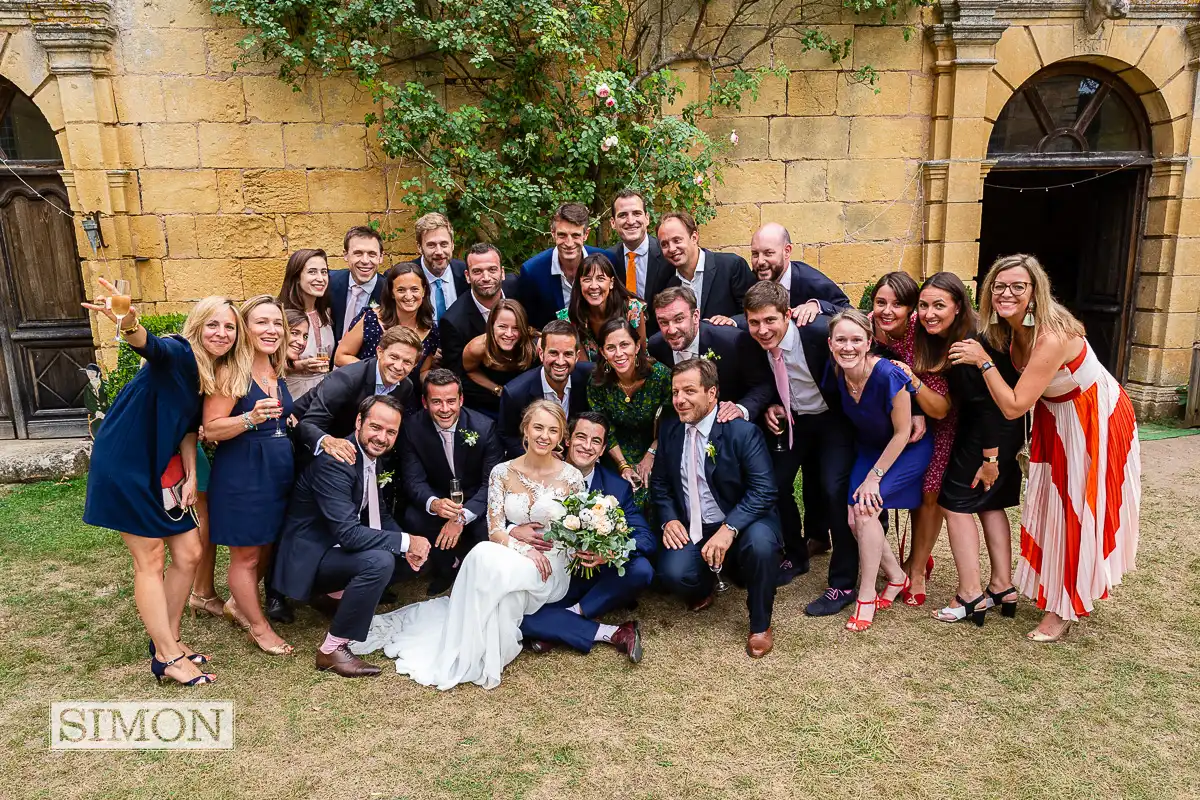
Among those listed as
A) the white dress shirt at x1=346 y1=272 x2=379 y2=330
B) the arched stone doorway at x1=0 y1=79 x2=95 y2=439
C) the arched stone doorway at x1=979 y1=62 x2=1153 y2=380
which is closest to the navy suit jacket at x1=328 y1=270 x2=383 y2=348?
the white dress shirt at x1=346 y1=272 x2=379 y2=330

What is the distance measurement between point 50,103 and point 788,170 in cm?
662

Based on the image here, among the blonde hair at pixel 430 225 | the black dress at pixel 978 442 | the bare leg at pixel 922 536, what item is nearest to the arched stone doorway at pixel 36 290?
the blonde hair at pixel 430 225

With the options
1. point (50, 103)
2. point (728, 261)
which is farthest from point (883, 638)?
point (50, 103)

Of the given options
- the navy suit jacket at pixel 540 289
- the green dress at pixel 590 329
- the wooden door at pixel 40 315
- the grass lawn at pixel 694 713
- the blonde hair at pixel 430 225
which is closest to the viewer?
the grass lawn at pixel 694 713

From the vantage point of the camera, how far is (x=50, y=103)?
6891 mm

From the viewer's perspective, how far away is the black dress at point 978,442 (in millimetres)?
3801

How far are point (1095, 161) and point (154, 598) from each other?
8897mm

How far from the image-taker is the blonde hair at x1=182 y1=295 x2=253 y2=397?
3420 mm

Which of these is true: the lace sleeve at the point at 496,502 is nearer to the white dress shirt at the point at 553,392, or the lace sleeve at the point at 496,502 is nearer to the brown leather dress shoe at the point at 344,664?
the white dress shirt at the point at 553,392

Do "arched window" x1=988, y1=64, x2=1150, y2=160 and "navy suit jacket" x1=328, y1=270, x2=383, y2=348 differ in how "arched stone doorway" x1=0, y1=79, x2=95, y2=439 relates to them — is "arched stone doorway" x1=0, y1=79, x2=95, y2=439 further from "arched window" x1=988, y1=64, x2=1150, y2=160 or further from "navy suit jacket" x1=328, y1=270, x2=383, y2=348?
"arched window" x1=988, y1=64, x2=1150, y2=160

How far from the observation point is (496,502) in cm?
392

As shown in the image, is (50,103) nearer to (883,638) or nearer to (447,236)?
(447,236)

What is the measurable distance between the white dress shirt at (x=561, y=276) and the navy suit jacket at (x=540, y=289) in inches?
0.6

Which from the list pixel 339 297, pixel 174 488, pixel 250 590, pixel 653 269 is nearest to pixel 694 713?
pixel 250 590
